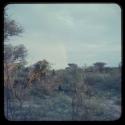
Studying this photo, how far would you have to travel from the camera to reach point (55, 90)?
10.1 feet

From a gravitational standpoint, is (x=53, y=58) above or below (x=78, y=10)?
below

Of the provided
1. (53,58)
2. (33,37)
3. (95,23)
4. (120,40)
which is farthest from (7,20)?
(120,40)

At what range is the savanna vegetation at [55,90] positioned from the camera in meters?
Result: 3.06

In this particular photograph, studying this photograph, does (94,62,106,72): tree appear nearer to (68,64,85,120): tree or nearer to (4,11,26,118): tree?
(68,64,85,120): tree

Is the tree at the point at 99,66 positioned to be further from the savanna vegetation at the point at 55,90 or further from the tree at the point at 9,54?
the tree at the point at 9,54

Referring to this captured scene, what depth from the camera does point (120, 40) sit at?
10.1 feet

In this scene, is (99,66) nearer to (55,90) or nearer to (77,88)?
(77,88)

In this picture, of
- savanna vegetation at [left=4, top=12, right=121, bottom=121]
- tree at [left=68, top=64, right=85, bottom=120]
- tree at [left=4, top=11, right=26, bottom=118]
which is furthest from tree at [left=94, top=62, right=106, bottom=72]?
tree at [left=4, top=11, right=26, bottom=118]

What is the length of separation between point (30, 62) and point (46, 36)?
22cm

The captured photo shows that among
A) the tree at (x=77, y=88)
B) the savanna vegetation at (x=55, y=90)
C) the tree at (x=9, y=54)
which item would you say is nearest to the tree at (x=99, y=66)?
the savanna vegetation at (x=55, y=90)

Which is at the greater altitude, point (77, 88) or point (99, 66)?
point (99, 66)

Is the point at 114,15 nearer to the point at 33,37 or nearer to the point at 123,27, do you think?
the point at 123,27

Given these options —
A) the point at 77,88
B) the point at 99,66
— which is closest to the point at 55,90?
the point at 77,88
